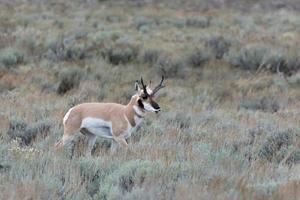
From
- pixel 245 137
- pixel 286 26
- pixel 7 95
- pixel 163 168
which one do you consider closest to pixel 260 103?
pixel 245 137

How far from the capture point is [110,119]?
698cm

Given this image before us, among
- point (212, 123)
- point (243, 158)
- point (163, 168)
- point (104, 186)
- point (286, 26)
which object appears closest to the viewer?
point (104, 186)

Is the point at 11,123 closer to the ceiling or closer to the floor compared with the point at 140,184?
closer to the floor

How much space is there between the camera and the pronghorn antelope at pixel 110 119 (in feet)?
22.6

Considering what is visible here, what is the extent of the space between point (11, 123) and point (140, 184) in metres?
3.75

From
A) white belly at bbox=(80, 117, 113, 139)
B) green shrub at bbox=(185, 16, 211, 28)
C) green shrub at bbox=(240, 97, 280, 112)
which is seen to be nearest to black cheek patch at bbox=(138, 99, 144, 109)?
white belly at bbox=(80, 117, 113, 139)

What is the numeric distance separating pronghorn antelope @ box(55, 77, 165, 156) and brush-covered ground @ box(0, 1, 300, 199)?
229 mm

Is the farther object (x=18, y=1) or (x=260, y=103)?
(x=18, y=1)

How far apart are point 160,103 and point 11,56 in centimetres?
466

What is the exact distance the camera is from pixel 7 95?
10.7m

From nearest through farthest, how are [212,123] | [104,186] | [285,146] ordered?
[104,186], [285,146], [212,123]

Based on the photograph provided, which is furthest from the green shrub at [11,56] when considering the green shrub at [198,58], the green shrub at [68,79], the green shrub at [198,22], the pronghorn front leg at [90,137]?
the green shrub at [198,22]

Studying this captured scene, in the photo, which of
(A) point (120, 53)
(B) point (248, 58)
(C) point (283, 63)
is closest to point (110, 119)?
(A) point (120, 53)

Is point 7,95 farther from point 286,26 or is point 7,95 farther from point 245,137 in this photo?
point 286,26
